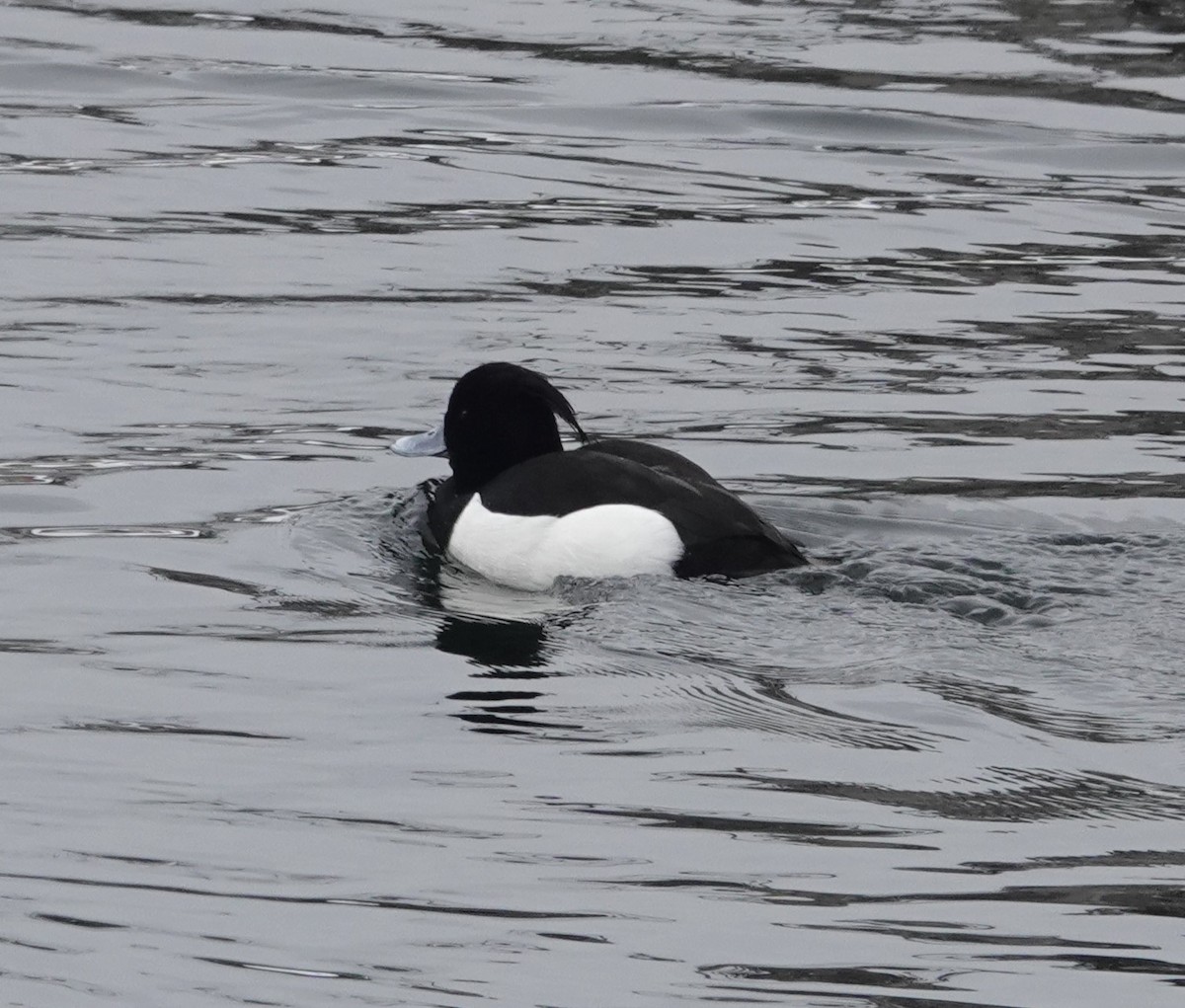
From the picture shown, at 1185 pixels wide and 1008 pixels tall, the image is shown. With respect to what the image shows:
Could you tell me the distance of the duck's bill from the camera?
312 inches

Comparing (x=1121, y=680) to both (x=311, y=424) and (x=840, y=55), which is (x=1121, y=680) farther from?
(x=840, y=55)

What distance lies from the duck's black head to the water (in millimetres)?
375

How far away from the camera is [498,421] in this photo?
760 centimetres

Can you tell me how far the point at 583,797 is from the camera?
5.36 metres

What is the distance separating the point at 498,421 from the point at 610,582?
0.82m

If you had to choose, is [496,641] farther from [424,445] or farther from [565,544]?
[424,445]

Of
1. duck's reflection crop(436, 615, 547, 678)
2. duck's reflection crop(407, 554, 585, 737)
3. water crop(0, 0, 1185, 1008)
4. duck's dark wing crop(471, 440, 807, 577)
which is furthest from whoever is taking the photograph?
duck's dark wing crop(471, 440, 807, 577)

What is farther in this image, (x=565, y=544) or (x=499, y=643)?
(x=565, y=544)

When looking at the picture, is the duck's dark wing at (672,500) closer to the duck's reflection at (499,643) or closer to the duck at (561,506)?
the duck at (561,506)

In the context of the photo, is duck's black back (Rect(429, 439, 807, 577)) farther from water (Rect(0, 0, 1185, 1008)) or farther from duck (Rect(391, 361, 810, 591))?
water (Rect(0, 0, 1185, 1008))

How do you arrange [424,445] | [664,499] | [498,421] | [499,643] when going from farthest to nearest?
[424,445] → [498,421] → [664,499] → [499,643]

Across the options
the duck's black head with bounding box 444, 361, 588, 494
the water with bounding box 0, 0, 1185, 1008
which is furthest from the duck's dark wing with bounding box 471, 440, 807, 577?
the duck's black head with bounding box 444, 361, 588, 494

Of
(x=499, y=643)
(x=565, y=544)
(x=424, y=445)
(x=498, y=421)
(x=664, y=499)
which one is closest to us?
(x=499, y=643)

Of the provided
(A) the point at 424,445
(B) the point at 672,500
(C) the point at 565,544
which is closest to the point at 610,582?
(C) the point at 565,544
